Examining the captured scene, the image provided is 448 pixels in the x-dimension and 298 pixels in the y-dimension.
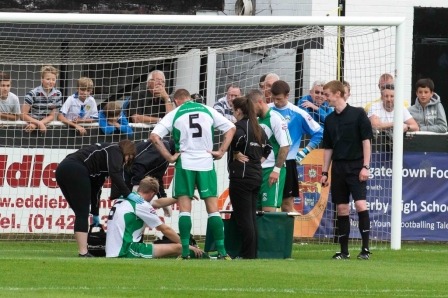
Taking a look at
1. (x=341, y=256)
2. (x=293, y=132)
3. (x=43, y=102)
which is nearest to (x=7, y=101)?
(x=43, y=102)

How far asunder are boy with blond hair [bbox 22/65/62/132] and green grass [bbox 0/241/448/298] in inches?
150

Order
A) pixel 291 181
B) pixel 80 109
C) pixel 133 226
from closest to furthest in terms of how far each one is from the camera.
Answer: pixel 133 226 < pixel 291 181 < pixel 80 109

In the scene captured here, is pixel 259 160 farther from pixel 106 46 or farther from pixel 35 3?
pixel 35 3

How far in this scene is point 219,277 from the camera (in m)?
13.4

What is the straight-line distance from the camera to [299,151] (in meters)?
18.9

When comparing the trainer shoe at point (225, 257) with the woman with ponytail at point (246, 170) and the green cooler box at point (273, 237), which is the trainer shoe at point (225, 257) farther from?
the green cooler box at point (273, 237)

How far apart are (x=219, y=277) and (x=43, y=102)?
7.93 meters

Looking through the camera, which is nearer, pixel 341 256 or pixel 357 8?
pixel 341 256

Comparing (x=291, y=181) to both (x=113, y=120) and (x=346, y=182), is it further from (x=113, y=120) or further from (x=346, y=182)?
(x=113, y=120)

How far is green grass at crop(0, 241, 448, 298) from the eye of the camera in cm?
1204

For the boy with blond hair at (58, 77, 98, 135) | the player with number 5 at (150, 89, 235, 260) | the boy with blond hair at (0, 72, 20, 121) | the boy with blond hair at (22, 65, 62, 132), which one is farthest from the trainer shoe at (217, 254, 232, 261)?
the boy with blond hair at (0, 72, 20, 121)

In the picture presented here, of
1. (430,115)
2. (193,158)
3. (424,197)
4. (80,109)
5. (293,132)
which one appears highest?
(430,115)

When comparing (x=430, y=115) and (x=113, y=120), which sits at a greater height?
(x=430, y=115)

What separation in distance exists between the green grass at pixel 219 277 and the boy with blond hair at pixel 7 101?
152 inches
